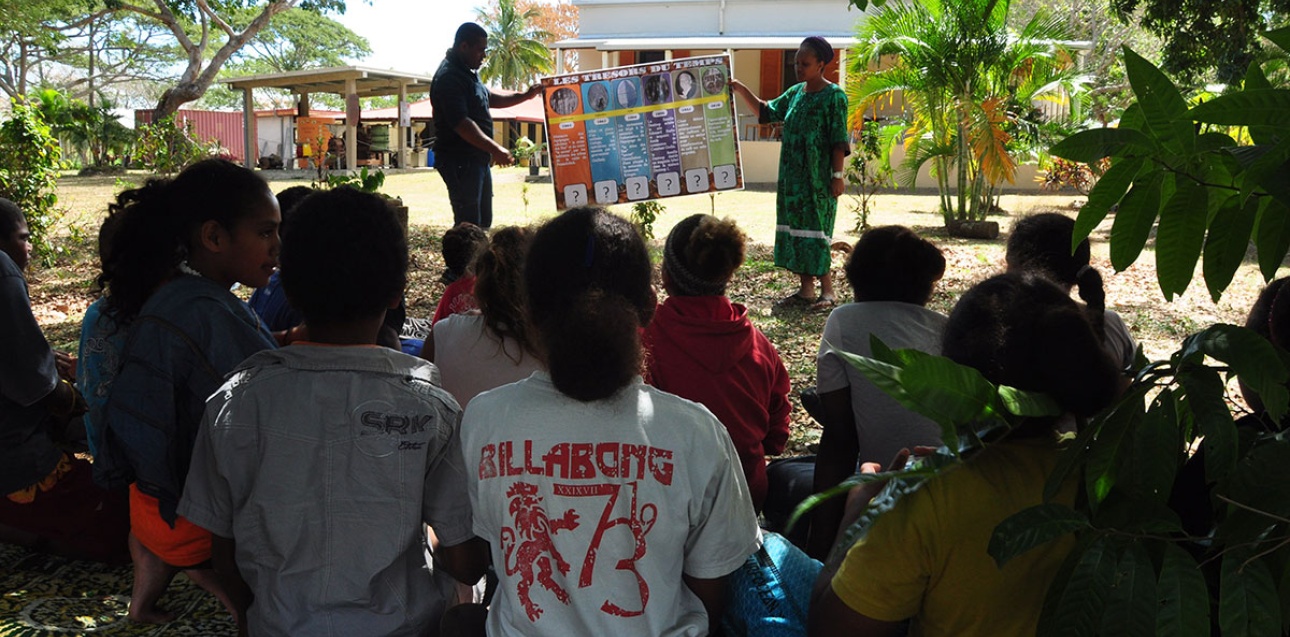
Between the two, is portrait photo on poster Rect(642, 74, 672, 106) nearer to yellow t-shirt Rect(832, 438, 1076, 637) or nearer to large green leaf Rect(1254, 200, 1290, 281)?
yellow t-shirt Rect(832, 438, 1076, 637)

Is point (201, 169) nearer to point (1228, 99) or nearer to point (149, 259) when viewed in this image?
point (149, 259)

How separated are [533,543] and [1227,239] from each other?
123 centimetres

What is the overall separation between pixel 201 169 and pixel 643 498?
5.27 ft

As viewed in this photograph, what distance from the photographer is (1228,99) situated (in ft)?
3.45

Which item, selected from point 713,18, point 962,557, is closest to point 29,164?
point 962,557

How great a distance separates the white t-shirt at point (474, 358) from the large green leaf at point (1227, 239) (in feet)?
6.45

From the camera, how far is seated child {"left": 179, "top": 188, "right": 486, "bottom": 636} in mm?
2090

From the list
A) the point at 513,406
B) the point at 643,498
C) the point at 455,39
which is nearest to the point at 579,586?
the point at 643,498

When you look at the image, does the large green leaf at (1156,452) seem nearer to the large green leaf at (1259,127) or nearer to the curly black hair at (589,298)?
the large green leaf at (1259,127)

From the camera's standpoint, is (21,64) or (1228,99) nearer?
(1228,99)

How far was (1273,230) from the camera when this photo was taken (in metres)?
1.21

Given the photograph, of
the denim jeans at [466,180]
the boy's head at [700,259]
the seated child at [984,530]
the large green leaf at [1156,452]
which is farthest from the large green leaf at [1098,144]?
the denim jeans at [466,180]

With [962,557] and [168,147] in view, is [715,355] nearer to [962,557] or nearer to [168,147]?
[962,557]

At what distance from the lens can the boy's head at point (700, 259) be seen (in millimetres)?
3098
